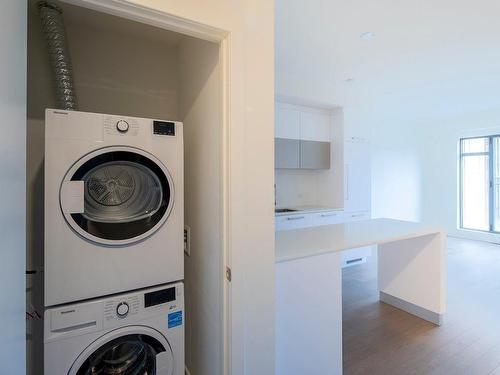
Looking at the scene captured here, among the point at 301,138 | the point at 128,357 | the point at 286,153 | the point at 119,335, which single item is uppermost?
the point at 301,138

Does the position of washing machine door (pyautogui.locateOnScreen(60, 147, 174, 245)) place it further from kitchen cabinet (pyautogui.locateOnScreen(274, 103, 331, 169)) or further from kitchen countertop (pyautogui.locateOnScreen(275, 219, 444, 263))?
kitchen cabinet (pyautogui.locateOnScreen(274, 103, 331, 169))

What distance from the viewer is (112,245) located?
1.27 meters

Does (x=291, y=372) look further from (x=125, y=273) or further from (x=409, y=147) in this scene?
→ (x=409, y=147)

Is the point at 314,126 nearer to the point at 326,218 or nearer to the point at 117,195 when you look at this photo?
the point at 326,218

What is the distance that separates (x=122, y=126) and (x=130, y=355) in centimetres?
117

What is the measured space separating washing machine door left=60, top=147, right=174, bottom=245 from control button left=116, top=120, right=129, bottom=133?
0.09 meters

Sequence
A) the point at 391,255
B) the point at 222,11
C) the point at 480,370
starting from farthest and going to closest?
the point at 391,255 → the point at 480,370 → the point at 222,11

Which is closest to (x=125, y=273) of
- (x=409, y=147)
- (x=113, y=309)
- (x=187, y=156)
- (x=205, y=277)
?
(x=113, y=309)

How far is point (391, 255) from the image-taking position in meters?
2.72

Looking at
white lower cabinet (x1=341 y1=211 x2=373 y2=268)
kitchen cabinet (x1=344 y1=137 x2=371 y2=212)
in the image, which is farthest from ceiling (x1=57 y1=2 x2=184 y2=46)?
white lower cabinet (x1=341 y1=211 x2=373 y2=268)

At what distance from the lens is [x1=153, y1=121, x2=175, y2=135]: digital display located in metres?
1.36

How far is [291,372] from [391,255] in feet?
5.85

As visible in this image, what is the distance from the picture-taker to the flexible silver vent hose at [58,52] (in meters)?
1.44

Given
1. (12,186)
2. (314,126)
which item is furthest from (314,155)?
(12,186)
